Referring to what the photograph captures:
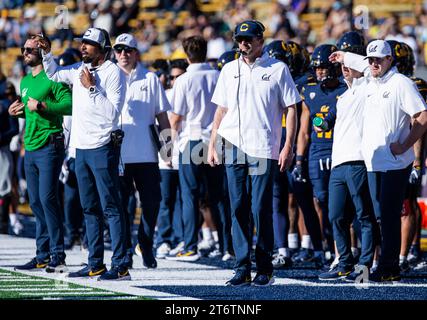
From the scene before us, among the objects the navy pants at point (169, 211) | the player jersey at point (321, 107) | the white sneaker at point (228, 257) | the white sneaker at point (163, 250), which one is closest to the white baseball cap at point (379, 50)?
the player jersey at point (321, 107)

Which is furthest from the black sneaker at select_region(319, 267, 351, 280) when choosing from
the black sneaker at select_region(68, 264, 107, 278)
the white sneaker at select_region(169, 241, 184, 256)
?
the white sneaker at select_region(169, 241, 184, 256)

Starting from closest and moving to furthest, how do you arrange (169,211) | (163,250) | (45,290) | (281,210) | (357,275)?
1. (45,290)
2. (357,275)
3. (281,210)
4. (163,250)
5. (169,211)

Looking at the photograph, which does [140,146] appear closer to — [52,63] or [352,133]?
[52,63]

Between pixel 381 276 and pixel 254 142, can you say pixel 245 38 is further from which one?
pixel 381 276

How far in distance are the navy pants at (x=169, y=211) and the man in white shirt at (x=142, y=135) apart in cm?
169

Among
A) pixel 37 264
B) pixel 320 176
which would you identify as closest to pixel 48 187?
pixel 37 264

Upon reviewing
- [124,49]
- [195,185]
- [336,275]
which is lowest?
[336,275]

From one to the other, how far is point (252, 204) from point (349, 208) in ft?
3.43

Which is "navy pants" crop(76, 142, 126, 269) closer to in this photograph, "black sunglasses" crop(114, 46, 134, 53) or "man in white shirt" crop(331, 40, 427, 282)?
"black sunglasses" crop(114, 46, 134, 53)

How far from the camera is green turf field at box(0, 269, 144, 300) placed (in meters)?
9.43

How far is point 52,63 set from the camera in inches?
440

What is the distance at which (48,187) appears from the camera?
11195 mm
